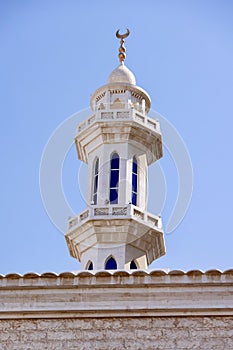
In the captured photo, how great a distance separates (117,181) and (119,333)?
11.3 m

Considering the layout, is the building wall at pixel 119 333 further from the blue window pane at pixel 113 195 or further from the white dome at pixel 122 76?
the white dome at pixel 122 76

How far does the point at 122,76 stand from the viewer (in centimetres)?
2172

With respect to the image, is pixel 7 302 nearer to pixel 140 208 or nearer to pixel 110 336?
pixel 110 336

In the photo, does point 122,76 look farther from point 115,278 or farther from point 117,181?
point 115,278

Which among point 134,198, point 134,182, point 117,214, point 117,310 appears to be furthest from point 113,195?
point 117,310

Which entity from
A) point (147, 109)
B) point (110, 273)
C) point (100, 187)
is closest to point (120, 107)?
point (147, 109)

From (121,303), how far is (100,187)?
11.0m

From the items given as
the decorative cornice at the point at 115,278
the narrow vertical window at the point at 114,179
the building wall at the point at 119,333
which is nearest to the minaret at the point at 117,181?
the narrow vertical window at the point at 114,179

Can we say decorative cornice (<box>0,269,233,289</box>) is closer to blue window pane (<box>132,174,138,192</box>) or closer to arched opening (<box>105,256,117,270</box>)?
arched opening (<box>105,256,117,270</box>)

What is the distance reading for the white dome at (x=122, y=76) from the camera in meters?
21.6

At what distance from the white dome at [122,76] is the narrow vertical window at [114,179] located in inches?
98.2

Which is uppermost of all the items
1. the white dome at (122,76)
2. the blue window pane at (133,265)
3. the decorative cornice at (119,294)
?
the white dome at (122,76)

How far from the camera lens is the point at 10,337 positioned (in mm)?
8695

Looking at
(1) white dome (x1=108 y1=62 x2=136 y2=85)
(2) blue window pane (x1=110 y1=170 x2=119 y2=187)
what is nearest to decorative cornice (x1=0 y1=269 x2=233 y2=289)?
(2) blue window pane (x1=110 y1=170 x2=119 y2=187)
